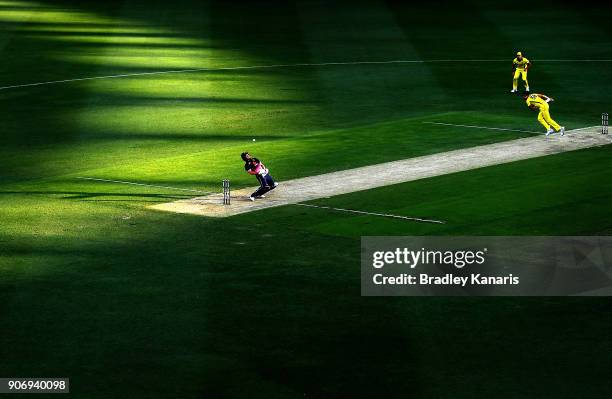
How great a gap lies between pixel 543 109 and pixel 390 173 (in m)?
8.27

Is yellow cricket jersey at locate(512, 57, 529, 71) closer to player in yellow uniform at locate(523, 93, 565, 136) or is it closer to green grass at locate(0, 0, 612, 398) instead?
green grass at locate(0, 0, 612, 398)

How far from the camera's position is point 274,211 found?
36531mm

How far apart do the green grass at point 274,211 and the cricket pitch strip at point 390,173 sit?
738 mm

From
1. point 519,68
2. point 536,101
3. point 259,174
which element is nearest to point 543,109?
point 536,101

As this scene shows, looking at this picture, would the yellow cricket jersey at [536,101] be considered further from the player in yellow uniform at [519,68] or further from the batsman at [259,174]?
the batsman at [259,174]

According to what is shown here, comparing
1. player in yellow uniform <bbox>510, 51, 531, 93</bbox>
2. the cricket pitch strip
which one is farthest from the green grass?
player in yellow uniform <bbox>510, 51, 531, 93</bbox>

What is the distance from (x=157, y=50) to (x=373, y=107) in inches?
675

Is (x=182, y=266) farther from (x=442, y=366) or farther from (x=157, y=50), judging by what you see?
(x=157, y=50)

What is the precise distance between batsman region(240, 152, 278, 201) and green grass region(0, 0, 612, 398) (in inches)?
52.2

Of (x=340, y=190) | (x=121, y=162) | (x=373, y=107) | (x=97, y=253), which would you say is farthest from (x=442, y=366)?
(x=373, y=107)

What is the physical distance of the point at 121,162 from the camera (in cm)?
4422

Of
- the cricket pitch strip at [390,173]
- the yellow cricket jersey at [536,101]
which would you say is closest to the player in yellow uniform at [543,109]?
the yellow cricket jersey at [536,101]

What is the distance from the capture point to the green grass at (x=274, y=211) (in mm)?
24734

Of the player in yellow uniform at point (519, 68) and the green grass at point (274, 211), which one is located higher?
the player in yellow uniform at point (519, 68)
